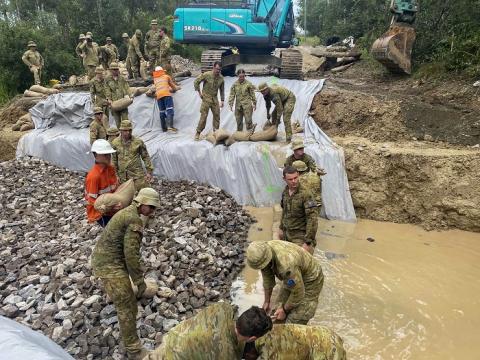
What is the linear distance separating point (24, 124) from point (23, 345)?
983 cm

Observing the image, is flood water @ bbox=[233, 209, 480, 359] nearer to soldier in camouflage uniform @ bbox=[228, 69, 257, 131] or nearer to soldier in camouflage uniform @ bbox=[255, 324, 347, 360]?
soldier in camouflage uniform @ bbox=[255, 324, 347, 360]

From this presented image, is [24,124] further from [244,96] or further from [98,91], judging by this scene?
[244,96]

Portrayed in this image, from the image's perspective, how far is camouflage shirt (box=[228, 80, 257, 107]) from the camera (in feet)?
27.9

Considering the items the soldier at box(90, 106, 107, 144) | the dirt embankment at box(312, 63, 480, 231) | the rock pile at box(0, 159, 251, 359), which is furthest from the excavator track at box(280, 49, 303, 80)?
the soldier at box(90, 106, 107, 144)

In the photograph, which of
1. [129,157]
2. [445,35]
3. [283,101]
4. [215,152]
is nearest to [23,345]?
[129,157]

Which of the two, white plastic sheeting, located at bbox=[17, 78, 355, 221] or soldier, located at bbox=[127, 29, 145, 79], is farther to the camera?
soldier, located at bbox=[127, 29, 145, 79]

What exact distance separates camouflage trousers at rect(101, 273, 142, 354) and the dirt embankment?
16.7 feet

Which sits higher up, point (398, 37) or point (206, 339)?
point (398, 37)

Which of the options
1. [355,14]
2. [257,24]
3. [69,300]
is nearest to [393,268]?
[69,300]

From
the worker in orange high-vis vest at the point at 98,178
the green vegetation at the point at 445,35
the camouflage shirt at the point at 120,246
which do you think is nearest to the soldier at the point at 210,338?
the camouflage shirt at the point at 120,246

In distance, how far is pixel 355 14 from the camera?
62.7 feet

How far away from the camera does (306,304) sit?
3.41 meters

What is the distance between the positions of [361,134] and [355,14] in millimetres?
12718

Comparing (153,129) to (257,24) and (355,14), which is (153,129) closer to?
(257,24)
